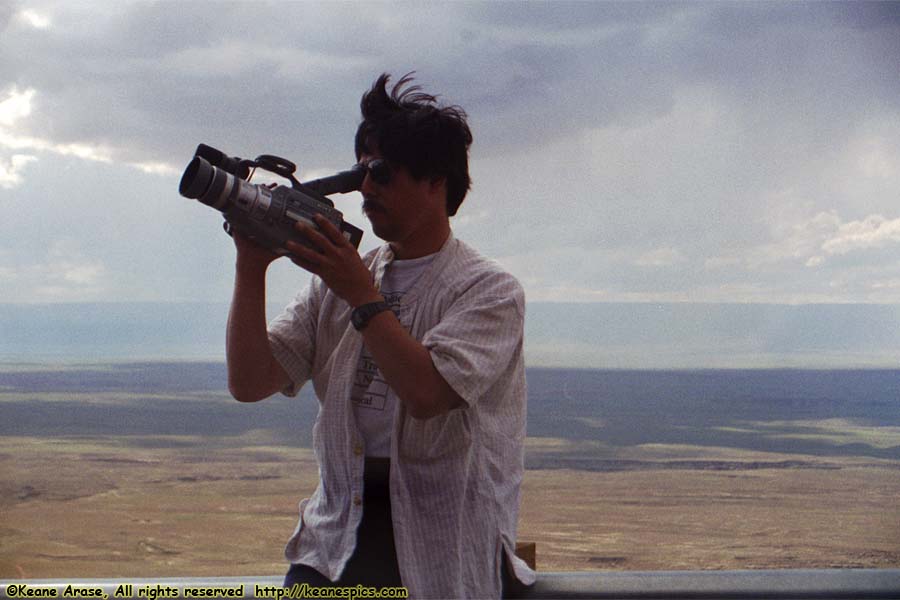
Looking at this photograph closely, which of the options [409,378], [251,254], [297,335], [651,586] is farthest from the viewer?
[651,586]

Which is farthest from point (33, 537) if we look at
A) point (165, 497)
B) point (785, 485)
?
point (785, 485)

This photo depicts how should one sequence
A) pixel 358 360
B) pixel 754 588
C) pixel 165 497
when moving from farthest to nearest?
1. pixel 165 497
2. pixel 754 588
3. pixel 358 360

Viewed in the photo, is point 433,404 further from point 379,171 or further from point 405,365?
point 379,171

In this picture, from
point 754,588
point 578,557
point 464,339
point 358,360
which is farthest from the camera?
point 578,557

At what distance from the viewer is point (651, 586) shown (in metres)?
1.59

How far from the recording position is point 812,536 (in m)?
3.00

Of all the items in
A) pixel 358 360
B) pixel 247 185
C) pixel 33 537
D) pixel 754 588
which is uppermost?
pixel 247 185

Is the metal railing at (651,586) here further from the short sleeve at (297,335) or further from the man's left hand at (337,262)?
the man's left hand at (337,262)

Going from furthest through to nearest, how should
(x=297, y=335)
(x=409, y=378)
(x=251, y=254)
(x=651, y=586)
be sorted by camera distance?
(x=651, y=586) < (x=297, y=335) < (x=251, y=254) < (x=409, y=378)

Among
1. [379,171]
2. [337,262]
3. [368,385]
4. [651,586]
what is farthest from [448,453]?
[651,586]

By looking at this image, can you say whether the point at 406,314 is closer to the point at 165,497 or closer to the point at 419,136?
the point at 419,136

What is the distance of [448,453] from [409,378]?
154mm

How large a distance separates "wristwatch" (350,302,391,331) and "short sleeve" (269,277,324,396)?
0.23 meters

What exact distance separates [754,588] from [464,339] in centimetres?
88
